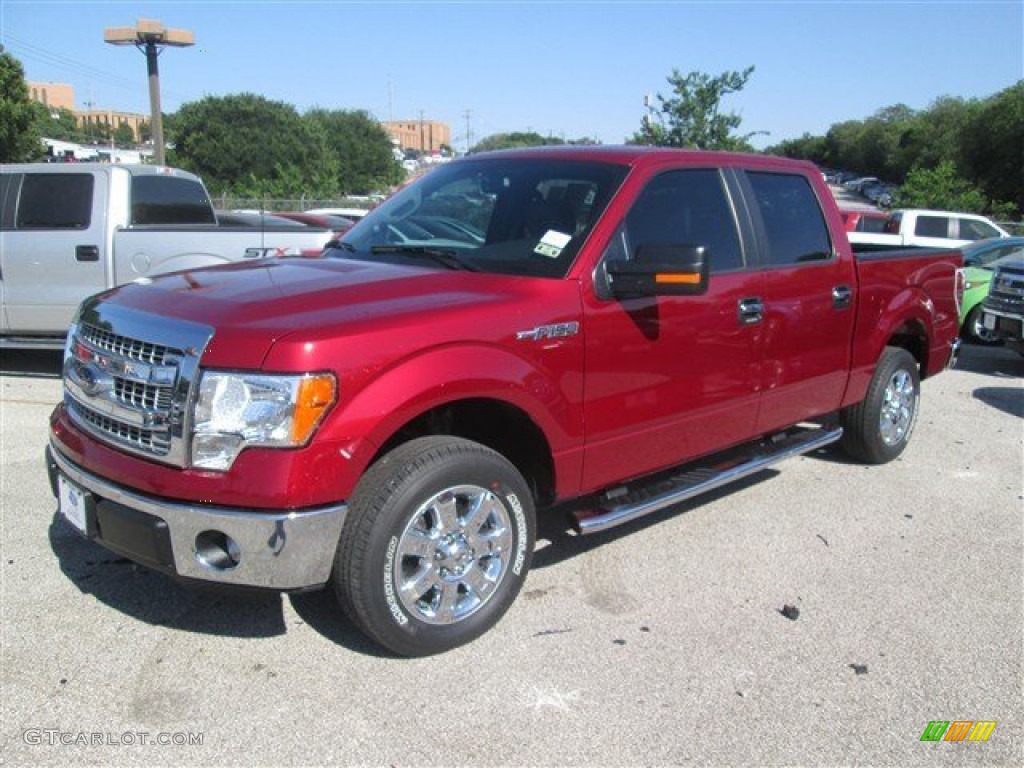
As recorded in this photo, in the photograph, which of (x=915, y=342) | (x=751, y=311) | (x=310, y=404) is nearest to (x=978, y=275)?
(x=915, y=342)

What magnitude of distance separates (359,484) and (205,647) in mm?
957

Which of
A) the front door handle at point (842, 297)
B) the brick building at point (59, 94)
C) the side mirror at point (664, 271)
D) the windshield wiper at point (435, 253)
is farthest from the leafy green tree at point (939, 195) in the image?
the brick building at point (59, 94)

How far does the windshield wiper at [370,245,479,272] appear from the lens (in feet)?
12.1

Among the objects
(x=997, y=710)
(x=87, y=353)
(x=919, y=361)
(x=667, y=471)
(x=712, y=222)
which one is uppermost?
(x=712, y=222)

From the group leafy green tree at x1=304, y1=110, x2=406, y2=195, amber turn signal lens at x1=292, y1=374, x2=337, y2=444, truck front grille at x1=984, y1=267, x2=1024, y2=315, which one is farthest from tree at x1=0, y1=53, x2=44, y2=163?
amber turn signal lens at x1=292, y1=374, x2=337, y2=444

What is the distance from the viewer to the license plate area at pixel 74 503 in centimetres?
312

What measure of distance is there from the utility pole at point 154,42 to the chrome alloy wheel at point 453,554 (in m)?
28.5

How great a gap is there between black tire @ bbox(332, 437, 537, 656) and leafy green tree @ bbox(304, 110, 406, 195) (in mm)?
65536

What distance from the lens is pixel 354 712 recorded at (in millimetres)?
2893

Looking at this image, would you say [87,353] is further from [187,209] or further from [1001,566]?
[187,209]

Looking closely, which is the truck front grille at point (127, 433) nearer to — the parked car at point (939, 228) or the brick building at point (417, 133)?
the parked car at point (939, 228)

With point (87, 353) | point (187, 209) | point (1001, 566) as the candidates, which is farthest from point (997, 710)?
point (187, 209)

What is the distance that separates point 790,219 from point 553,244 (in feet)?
5.92

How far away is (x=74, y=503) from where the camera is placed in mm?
3211
